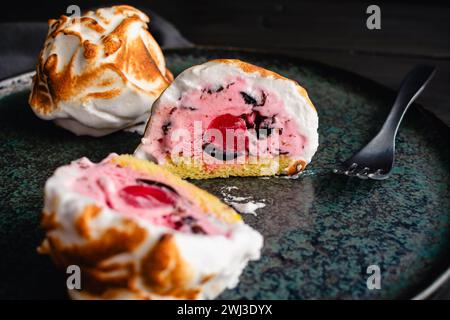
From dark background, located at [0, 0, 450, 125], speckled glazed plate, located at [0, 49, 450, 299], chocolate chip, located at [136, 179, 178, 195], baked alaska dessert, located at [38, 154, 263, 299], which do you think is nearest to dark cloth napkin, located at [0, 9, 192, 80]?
dark background, located at [0, 0, 450, 125]

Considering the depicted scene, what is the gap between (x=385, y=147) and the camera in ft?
7.73

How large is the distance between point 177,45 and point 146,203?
1.86 m

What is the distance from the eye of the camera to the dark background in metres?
3.56

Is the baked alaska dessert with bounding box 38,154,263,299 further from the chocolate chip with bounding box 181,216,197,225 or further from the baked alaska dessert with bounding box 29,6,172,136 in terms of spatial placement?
the baked alaska dessert with bounding box 29,6,172,136

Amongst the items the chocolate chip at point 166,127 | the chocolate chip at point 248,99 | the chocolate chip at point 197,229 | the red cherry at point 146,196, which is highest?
the chocolate chip at point 248,99

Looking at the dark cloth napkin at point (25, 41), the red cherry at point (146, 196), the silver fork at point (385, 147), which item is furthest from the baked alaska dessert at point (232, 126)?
the dark cloth napkin at point (25, 41)

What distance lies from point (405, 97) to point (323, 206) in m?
0.85

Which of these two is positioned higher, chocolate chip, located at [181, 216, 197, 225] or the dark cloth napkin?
chocolate chip, located at [181, 216, 197, 225]

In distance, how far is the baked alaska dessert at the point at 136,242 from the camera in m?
1.45

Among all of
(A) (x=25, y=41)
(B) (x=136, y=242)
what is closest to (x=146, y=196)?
(B) (x=136, y=242)

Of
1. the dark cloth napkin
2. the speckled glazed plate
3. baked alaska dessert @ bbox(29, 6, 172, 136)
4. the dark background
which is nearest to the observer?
the speckled glazed plate

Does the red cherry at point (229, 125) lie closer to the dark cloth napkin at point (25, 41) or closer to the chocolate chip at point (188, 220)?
the chocolate chip at point (188, 220)

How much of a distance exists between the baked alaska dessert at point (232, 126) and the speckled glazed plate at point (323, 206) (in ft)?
0.25

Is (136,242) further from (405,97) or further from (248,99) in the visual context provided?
(405,97)
